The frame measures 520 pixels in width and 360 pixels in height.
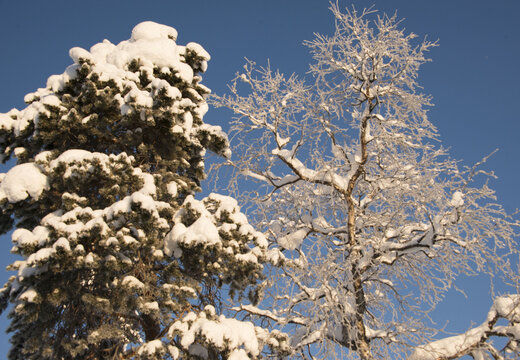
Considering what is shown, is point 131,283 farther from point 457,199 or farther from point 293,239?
point 457,199

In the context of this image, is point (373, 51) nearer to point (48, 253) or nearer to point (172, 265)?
point (172, 265)

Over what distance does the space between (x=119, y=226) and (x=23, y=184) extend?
6.10 ft

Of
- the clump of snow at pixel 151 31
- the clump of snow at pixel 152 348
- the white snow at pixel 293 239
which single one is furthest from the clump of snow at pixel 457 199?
the clump of snow at pixel 151 31

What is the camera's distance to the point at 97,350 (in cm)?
688

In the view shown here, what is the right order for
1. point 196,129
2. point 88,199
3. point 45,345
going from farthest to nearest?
point 196,129
point 88,199
point 45,345

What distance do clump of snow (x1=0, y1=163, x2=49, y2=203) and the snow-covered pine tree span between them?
0.05 ft

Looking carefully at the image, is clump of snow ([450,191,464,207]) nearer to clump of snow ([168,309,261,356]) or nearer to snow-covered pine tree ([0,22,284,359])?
snow-covered pine tree ([0,22,284,359])


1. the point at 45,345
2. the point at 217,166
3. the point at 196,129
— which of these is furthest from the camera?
the point at 217,166

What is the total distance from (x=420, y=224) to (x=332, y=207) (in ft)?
5.82

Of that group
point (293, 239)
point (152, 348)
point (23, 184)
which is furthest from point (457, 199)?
point (23, 184)

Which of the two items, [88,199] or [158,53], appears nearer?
[88,199]

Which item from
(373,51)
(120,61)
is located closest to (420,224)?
(373,51)

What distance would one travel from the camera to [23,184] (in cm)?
691

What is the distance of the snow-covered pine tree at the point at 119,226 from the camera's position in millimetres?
6273
